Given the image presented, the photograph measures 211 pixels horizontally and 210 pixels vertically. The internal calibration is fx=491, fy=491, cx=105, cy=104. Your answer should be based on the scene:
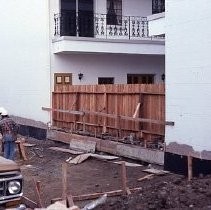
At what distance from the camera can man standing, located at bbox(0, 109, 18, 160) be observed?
41.1ft

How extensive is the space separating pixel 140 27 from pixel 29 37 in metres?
5.02

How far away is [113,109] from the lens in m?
16.0

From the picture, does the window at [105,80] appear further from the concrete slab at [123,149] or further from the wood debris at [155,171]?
the wood debris at [155,171]

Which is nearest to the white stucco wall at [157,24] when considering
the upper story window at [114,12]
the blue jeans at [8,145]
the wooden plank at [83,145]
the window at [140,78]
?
the wooden plank at [83,145]

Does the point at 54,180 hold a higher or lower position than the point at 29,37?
lower

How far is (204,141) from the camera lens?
1103 cm

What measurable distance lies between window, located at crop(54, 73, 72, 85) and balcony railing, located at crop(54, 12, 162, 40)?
5.34ft

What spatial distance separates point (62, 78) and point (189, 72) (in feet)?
30.9

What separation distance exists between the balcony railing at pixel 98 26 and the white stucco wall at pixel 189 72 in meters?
8.49

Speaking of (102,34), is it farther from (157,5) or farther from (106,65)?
(157,5)

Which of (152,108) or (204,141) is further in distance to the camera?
(152,108)

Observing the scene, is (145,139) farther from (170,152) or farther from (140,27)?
(140,27)

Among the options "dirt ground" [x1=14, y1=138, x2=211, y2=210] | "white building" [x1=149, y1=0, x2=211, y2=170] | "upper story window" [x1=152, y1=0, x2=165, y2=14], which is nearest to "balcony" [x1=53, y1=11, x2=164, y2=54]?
"upper story window" [x1=152, y1=0, x2=165, y2=14]

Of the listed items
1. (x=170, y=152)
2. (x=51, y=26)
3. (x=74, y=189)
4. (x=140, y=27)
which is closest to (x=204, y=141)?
(x=170, y=152)
